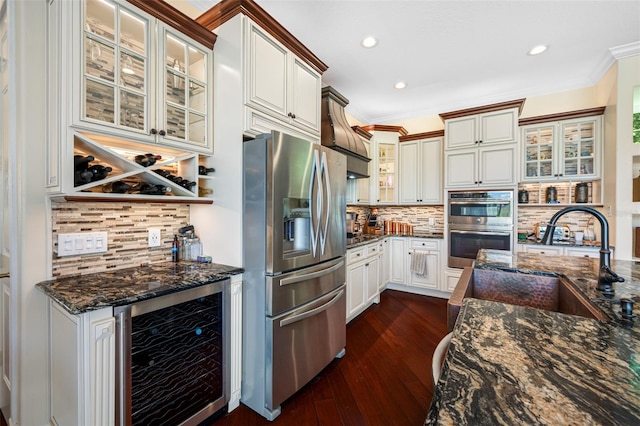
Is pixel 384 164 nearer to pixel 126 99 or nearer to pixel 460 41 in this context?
pixel 460 41

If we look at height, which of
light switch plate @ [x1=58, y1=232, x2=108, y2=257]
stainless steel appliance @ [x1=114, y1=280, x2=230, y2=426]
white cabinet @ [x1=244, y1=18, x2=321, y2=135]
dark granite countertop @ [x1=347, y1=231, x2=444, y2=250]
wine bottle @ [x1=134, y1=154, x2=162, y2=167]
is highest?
white cabinet @ [x1=244, y1=18, x2=321, y2=135]

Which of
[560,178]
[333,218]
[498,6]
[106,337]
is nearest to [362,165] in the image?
[333,218]

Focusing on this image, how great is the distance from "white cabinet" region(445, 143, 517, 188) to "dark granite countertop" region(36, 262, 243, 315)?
10.8ft

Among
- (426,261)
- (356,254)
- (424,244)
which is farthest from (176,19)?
(426,261)

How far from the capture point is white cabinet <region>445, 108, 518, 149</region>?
11.4 ft

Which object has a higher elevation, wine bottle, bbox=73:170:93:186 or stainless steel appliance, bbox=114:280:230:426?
wine bottle, bbox=73:170:93:186

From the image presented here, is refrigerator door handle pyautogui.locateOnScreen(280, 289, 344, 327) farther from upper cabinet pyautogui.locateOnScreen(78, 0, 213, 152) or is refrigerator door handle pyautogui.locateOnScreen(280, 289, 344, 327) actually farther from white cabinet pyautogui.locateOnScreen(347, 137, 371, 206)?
white cabinet pyautogui.locateOnScreen(347, 137, 371, 206)

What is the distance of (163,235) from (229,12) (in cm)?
163

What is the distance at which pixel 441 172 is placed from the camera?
4.12m

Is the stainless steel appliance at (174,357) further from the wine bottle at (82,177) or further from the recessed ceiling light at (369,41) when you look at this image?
the recessed ceiling light at (369,41)

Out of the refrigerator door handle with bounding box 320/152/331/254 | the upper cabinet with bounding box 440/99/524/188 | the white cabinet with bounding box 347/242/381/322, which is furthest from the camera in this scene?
the upper cabinet with bounding box 440/99/524/188

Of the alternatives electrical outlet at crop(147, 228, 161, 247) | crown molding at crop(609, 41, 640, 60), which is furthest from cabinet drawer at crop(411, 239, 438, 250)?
electrical outlet at crop(147, 228, 161, 247)

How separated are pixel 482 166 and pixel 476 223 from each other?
2.53ft

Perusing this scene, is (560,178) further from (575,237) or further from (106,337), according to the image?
(106,337)
